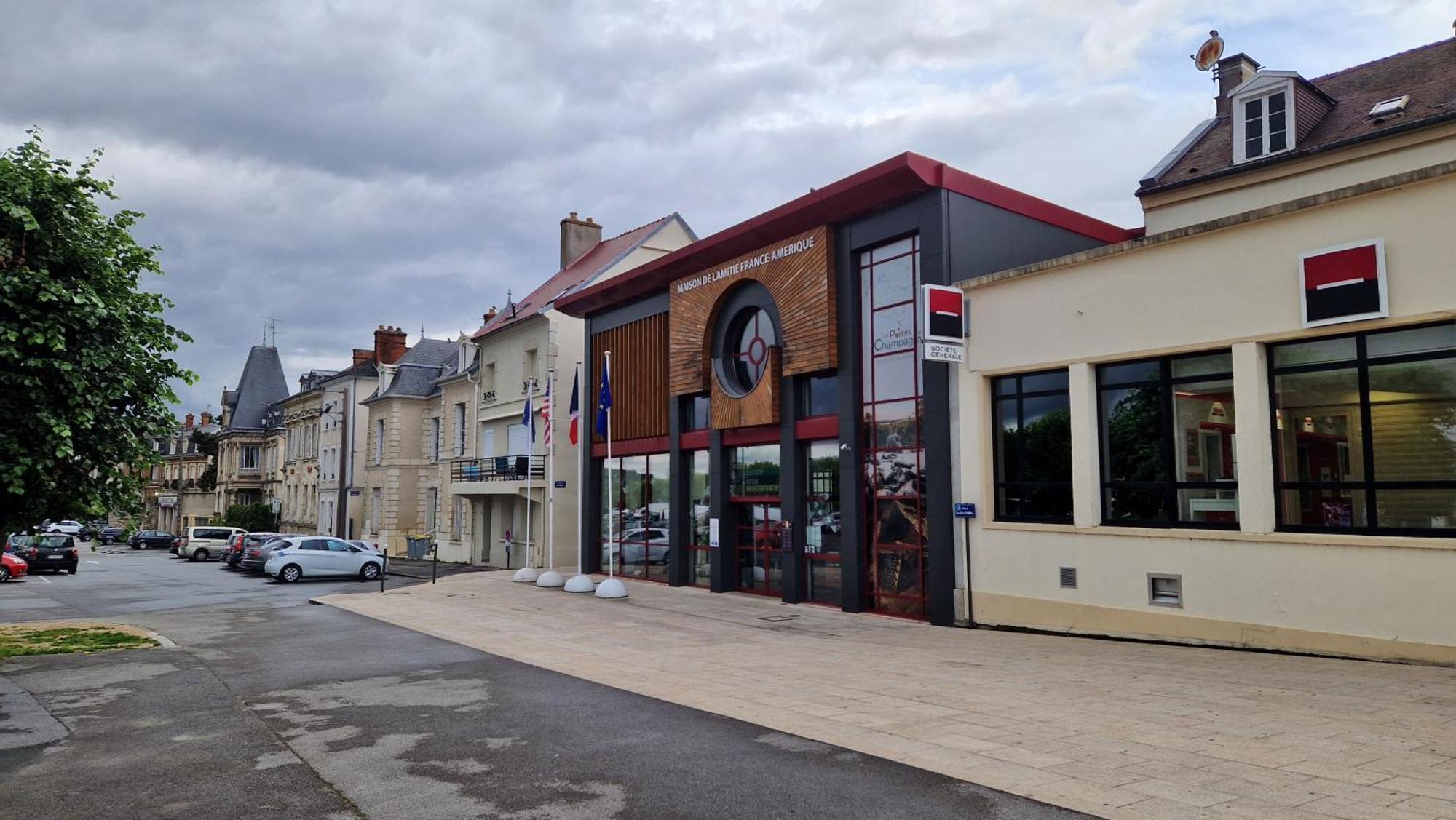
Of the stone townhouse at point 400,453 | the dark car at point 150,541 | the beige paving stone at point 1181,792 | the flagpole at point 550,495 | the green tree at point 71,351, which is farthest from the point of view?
the dark car at point 150,541

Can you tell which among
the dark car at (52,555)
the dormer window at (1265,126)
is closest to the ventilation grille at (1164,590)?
the dormer window at (1265,126)

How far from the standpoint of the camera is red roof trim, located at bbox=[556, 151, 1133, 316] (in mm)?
15695

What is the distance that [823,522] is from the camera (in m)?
18.1

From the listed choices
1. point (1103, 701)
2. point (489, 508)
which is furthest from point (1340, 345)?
point (489, 508)

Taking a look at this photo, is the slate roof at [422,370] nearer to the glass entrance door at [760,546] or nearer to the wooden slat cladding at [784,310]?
the wooden slat cladding at [784,310]

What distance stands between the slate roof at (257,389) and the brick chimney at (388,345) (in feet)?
83.9

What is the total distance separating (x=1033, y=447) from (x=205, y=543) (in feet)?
125

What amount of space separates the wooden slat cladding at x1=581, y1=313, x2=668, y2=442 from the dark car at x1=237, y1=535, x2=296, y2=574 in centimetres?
1232

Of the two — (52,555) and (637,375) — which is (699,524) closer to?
(637,375)

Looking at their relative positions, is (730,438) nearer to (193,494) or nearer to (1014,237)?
(1014,237)

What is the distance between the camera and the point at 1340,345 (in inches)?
435

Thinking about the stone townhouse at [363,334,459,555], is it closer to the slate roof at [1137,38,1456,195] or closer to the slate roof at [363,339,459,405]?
the slate roof at [363,339,459,405]

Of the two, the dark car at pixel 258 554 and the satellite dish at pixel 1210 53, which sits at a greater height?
→ the satellite dish at pixel 1210 53

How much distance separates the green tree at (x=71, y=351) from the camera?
944 centimetres
